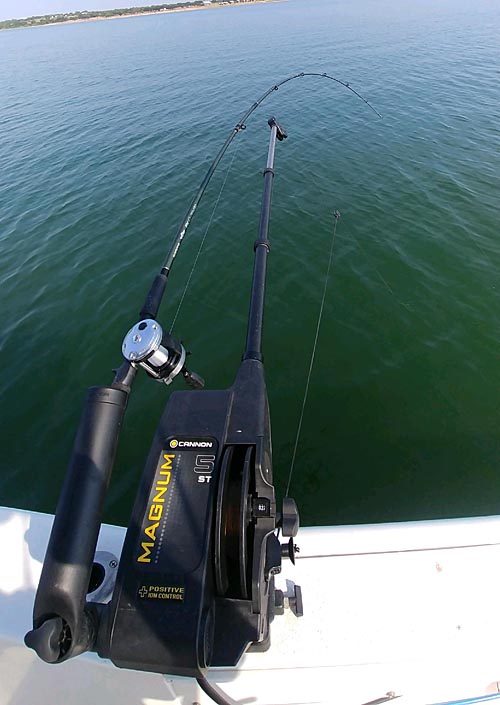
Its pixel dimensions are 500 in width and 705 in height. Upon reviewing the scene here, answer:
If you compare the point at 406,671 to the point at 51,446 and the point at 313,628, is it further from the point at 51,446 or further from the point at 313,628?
the point at 51,446

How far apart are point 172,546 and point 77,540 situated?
0.42m

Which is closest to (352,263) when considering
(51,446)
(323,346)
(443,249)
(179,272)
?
(443,249)

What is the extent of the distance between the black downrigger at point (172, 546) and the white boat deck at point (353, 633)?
0.35 m

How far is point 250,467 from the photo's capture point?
6.44ft

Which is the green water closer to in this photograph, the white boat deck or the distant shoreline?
the white boat deck

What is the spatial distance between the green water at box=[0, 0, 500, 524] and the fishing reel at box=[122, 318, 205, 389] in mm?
3215

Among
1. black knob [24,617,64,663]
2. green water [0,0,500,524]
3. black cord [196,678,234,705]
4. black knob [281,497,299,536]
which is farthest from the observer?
green water [0,0,500,524]

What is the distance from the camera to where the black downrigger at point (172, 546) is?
5.18 feet

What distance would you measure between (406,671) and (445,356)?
525 centimetres

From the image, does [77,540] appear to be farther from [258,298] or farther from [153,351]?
[258,298]

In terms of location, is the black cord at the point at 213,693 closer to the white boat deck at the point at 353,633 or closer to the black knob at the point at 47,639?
the white boat deck at the point at 353,633

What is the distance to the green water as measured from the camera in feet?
17.5

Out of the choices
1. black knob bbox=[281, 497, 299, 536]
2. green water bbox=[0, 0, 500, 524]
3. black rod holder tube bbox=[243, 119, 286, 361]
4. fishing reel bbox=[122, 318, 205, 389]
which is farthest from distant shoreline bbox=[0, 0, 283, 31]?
black knob bbox=[281, 497, 299, 536]

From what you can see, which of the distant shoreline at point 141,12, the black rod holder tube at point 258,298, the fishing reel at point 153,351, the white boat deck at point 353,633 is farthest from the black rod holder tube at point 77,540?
the distant shoreline at point 141,12
